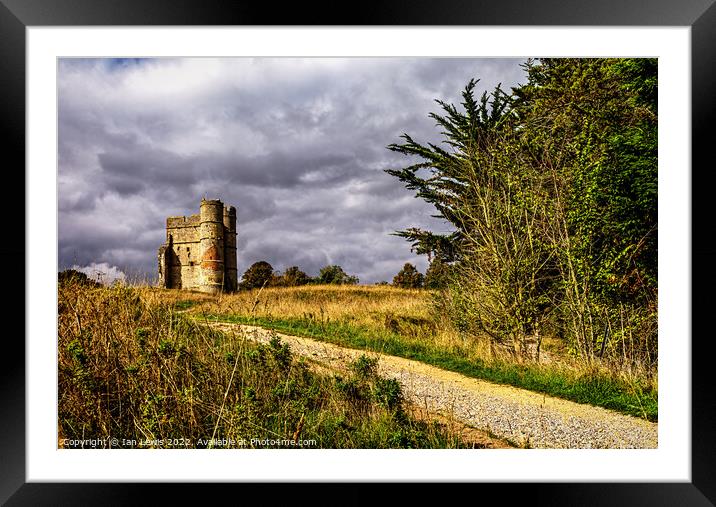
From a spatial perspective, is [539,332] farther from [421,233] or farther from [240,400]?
[240,400]

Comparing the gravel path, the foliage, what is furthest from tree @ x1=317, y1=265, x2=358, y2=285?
the foliage

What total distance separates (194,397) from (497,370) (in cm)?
487

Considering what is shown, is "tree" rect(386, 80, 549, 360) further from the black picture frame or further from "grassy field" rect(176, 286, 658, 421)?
the black picture frame

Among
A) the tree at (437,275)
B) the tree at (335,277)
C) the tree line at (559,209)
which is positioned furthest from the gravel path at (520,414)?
the tree at (335,277)

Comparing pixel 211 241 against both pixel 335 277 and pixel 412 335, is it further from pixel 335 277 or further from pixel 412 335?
pixel 412 335

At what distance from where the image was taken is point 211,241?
57.5 ft

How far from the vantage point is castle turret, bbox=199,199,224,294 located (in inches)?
655

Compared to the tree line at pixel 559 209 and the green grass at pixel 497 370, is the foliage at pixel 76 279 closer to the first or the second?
the green grass at pixel 497 370
